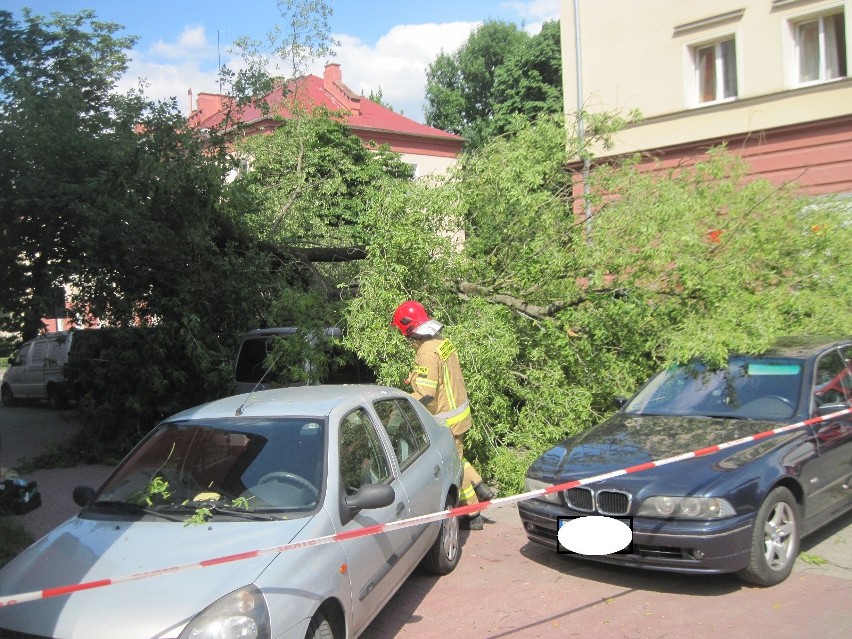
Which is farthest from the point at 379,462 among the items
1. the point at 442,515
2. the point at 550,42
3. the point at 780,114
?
the point at 550,42

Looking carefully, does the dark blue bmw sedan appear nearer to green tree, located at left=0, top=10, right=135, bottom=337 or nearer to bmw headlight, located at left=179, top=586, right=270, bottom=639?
bmw headlight, located at left=179, top=586, right=270, bottom=639

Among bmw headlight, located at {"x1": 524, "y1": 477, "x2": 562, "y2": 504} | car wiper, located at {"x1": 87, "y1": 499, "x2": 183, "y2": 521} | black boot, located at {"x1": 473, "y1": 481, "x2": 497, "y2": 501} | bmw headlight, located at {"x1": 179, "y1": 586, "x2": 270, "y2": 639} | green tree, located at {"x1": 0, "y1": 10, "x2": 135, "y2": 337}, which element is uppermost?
green tree, located at {"x1": 0, "y1": 10, "x2": 135, "y2": 337}

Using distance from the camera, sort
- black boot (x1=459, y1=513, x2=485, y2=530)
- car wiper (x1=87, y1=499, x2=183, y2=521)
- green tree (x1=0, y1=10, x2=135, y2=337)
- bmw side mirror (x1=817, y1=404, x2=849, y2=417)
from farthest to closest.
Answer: green tree (x1=0, y1=10, x2=135, y2=337)
black boot (x1=459, y1=513, x2=485, y2=530)
bmw side mirror (x1=817, y1=404, x2=849, y2=417)
car wiper (x1=87, y1=499, x2=183, y2=521)

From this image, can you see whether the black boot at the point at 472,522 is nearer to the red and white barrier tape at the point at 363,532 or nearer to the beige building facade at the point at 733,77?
the red and white barrier tape at the point at 363,532

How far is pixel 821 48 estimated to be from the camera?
14.5 metres

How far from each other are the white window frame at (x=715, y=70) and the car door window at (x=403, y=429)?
1225 cm

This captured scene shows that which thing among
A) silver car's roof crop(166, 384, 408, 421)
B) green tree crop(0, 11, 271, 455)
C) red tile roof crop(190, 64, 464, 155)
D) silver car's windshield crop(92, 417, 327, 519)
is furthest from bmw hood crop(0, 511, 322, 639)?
red tile roof crop(190, 64, 464, 155)

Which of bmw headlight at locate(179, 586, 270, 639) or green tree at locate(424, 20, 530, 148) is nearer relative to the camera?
bmw headlight at locate(179, 586, 270, 639)

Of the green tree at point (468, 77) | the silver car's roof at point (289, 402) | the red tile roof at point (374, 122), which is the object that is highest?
the green tree at point (468, 77)

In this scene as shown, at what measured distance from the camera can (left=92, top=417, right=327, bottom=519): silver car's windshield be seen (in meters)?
4.15

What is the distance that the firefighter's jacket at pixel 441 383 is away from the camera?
6621 mm

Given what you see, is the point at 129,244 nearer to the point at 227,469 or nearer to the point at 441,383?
the point at 441,383

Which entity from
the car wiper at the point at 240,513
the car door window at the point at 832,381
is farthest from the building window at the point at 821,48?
the car wiper at the point at 240,513

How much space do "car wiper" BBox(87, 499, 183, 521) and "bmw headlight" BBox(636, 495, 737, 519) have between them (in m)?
2.96
